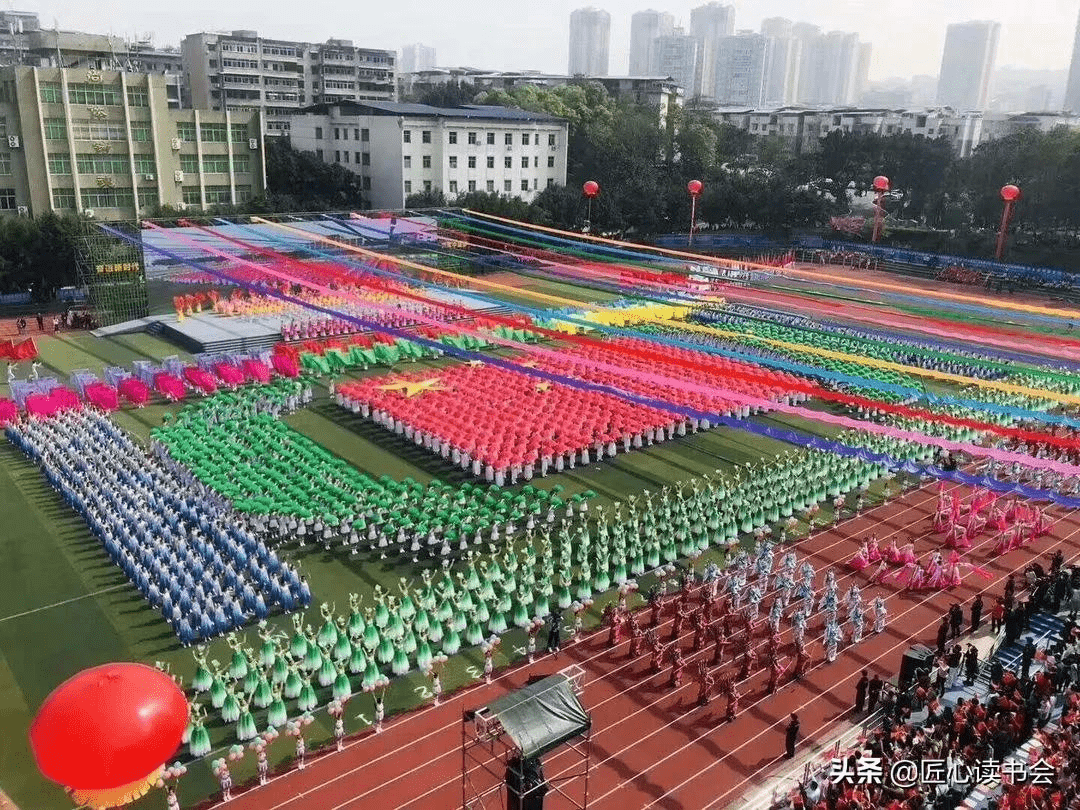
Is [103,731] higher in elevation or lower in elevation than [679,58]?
lower

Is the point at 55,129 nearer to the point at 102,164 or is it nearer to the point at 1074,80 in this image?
the point at 102,164

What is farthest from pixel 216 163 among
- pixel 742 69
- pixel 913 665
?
pixel 742 69

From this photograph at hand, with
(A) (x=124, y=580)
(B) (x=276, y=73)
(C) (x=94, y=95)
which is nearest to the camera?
(A) (x=124, y=580)

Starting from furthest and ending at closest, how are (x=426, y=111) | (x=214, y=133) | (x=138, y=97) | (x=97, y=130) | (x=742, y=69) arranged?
(x=742, y=69), (x=426, y=111), (x=214, y=133), (x=138, y=97), (x=97, y=130)

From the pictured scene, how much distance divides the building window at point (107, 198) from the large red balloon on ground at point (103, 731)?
39.8m

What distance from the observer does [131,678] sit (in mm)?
8125

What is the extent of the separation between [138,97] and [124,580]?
34.5 metres

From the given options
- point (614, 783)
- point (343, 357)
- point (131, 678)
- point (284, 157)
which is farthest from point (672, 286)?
point (131, 678)

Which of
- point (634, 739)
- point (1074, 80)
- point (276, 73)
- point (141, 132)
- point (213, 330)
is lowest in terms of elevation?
point (634, 739)

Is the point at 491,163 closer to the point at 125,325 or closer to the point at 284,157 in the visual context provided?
the point at 284,157

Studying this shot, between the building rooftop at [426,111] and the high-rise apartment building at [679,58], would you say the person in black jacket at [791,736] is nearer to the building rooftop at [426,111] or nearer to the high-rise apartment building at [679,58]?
the building rooftop at [426,111]

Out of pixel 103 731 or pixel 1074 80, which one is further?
pixel 1074 80

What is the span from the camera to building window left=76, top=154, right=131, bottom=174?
41250mm

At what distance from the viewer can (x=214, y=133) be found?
148 ft
